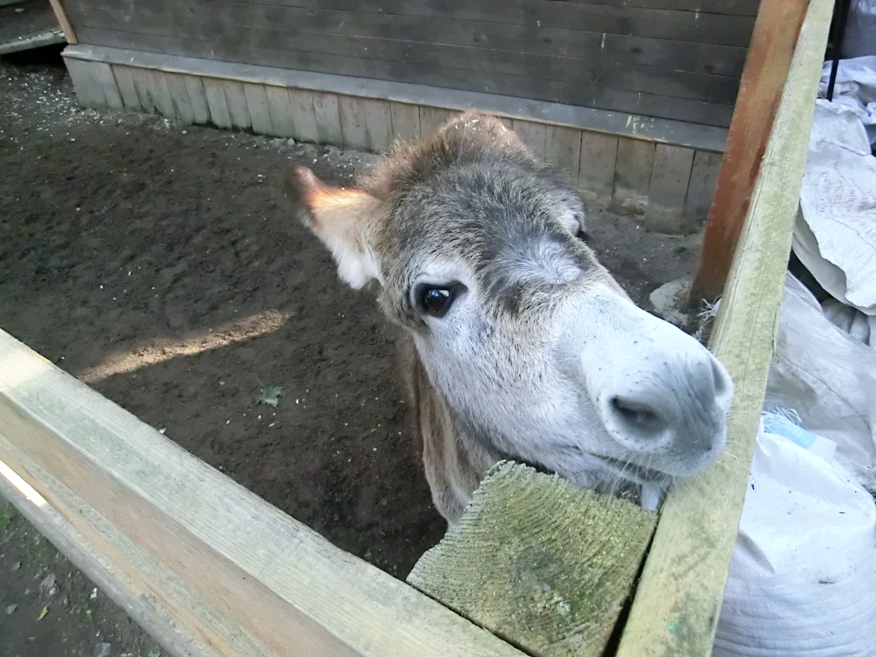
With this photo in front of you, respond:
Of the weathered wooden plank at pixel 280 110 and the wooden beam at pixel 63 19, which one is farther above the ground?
the wooden beam at pixel 63 19

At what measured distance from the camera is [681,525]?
0.95m

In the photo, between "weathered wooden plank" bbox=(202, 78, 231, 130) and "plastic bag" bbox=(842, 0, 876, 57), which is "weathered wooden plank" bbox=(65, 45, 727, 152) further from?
"plastic bag" bbox=(842, 0, 876, 57)

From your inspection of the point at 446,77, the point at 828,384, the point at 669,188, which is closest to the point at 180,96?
the point at 446,77

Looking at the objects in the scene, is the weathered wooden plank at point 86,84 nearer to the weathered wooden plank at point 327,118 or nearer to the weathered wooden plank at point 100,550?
the weathered wooden plank at point 327,118

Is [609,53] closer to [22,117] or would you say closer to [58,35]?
[22,117]

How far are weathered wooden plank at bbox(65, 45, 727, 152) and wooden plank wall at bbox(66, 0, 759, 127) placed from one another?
0.21ft

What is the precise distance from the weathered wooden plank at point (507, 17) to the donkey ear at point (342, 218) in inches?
123

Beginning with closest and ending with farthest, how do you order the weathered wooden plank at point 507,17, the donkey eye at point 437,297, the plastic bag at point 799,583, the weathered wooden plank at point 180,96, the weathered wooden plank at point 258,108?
the plastic bag at point 799,583 → the donkey eye at point 437,297 → the weathered wooden plank at point 507,17 → the weathered wooden plank at point 258,108 → the weathered wooden plank at point 180,96

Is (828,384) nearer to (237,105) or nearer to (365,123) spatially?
(365,123)

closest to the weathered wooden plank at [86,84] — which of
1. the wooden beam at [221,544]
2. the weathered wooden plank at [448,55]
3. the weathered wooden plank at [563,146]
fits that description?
the weathered wooden plank at [448,55]

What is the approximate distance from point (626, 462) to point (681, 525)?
17.7 inches

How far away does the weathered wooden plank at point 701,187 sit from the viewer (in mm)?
4484

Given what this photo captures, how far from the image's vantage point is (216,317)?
14.8ft

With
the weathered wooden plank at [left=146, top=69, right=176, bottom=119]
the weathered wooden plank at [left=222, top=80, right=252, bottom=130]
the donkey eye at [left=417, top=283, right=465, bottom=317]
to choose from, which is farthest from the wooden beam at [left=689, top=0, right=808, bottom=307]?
the weathered wooden plank at [left=146, top=69, right=176, bottom=119]
